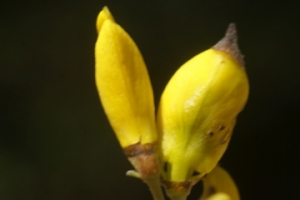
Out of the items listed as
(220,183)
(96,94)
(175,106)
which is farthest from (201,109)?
(96,94)

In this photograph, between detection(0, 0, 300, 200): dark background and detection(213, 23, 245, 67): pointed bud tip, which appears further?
detection(0, 0, 300, 200): dark background

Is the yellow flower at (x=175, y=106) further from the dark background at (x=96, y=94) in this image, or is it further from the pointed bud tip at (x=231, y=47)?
the dark background at (x=96, y=94)

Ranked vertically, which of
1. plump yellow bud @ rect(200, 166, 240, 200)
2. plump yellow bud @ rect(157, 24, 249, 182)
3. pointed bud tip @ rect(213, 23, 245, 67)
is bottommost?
plump yellow bud @ rect(200, 166, 240, 200)

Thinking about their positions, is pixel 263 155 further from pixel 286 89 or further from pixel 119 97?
pixel 119 97

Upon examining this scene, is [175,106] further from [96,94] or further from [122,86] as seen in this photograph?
[96,94]

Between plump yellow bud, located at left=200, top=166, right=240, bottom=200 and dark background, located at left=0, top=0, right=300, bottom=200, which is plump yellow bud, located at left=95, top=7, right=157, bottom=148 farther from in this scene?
dark background, located at left=0, top=0, right=300, bottom=200

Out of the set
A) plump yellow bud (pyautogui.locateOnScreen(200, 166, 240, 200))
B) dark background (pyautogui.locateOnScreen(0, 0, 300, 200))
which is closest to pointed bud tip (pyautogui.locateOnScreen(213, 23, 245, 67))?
plump yellow bud (pyautogui.locateOnScreen(200, 166, 240, 200))
